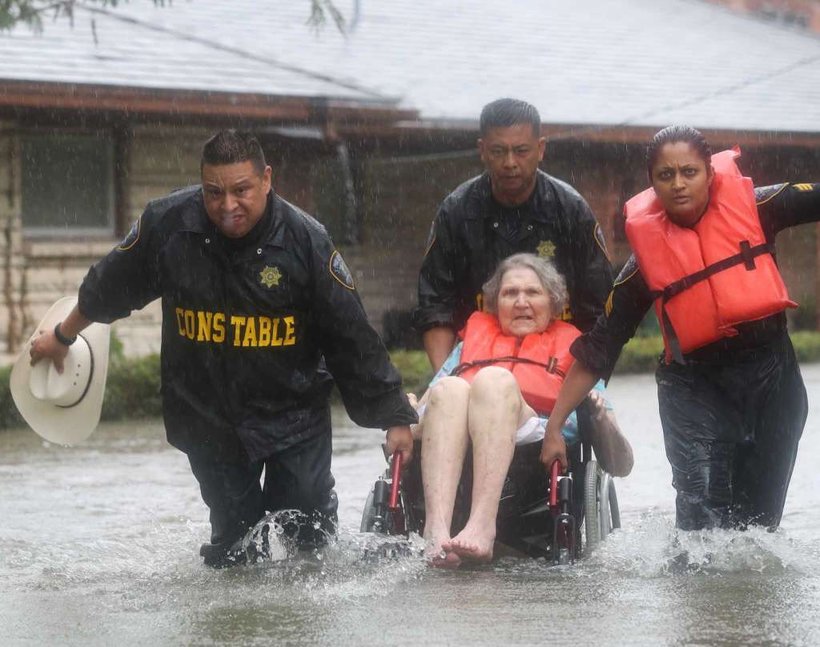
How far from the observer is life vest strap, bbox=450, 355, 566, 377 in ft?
22.3

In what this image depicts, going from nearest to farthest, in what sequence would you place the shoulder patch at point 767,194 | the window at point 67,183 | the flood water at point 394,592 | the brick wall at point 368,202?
1. the flood water at point 394,592
2. the shoulder patch at point 767,194
3. the brick wall at point 368,202
4. the window at point 67,183

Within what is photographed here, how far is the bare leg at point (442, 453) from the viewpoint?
638cm

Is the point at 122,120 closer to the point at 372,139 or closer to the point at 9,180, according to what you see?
the point at 9,180

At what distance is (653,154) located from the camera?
19.9ft

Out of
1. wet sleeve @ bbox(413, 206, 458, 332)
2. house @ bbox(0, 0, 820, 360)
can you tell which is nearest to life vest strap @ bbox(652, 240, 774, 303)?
wet sleeve @ bbox(413, 206, 458, 332)

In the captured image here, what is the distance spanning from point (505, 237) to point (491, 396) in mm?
950

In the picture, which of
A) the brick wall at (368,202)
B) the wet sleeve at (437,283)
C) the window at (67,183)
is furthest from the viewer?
the window at (67,183)

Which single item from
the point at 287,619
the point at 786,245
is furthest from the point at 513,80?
the point at 287,619

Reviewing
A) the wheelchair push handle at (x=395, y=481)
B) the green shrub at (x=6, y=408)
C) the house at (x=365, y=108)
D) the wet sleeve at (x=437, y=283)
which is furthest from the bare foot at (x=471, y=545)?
the green shrub at (x=6, y=408)

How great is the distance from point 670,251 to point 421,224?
51.3 feet

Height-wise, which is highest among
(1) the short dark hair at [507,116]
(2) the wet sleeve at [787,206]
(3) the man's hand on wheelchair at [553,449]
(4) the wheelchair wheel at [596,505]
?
(1) the short dark hair at [507,116]

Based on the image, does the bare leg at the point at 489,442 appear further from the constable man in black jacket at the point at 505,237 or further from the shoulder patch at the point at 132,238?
the shoulder patch at the point at 132,238

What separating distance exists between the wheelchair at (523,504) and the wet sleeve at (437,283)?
779 millimetres

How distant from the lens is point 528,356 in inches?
269
